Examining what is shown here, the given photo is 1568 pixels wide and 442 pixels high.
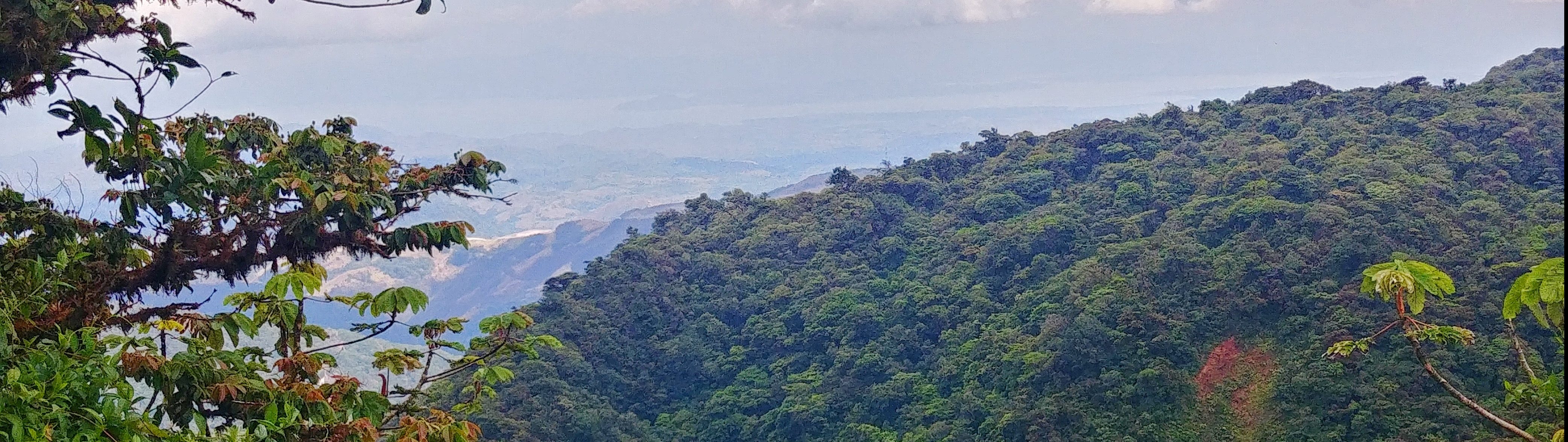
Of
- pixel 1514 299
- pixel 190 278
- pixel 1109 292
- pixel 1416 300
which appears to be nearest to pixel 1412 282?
pixel 1416 300

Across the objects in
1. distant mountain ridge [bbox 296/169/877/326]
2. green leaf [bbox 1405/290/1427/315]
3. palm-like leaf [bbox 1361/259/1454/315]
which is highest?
palm-like leaf [bbox 1361/259/1454/315]

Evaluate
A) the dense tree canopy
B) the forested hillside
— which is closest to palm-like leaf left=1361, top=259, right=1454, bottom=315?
the dense tree canopy

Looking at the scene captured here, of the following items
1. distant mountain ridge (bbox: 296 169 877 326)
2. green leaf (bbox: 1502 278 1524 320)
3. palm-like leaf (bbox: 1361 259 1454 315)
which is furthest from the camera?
distant mountain ridge (bbox: 296 169 877 326)

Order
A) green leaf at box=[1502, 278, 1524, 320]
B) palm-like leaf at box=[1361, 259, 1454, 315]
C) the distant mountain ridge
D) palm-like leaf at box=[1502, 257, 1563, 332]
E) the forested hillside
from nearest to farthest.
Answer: palm-like leaf at box=[1502, 257, 1563, 332] → green leaf at box=[1502, 278, 1524, 320] → palm-like leaf at box=[1361, 259, 1454, 315] → the forested hillside → the distant mountain ridge

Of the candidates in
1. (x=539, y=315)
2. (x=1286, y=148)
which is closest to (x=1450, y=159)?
(x=1286, y=148)

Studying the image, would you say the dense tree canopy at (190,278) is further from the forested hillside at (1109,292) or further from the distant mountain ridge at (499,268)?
the distant mountain ridge at (499,268)

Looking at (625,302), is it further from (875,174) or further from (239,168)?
(239,168)

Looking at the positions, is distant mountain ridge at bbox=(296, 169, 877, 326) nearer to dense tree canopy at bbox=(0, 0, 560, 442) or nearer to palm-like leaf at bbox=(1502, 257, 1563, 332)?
dense tree canopy at bbox=(0, 0, 560, 442)

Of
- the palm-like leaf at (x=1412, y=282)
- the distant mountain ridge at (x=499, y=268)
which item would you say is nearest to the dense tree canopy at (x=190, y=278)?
the palm-like leaf at (x=1412, y=282)

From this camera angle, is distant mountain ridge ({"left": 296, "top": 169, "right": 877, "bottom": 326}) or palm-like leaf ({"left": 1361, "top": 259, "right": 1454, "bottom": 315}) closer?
palm-like leaf ({"left": 1361, "top": 259, "right": 1454, "bottom": 315})
